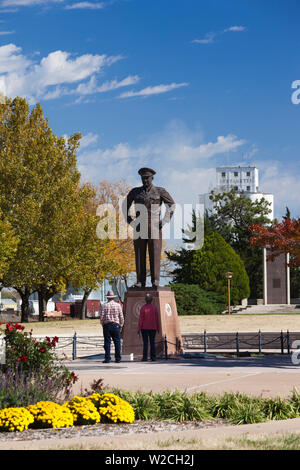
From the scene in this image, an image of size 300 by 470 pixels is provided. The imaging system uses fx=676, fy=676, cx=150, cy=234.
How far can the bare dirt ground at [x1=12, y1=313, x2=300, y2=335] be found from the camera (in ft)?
113

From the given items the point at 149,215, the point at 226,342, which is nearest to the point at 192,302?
the point at 226,342

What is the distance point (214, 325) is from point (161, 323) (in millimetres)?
17470

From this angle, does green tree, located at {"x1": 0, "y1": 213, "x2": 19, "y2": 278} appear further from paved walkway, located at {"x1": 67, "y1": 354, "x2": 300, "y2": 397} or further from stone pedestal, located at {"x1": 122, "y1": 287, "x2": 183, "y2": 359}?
stone pedestal, located at {"x1": 122, "y1": 287, "x2": 183, "y2": 359}

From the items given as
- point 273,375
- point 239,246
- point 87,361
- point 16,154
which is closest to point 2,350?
point 273,375

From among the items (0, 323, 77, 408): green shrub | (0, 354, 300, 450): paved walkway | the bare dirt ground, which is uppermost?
(0, 323, 77, 408): green shrub

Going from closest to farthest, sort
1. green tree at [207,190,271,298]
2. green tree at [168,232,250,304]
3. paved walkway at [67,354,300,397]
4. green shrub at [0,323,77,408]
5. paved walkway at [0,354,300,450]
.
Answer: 1. paved walkway at [0,354,300,450]
2. green shrub at [0,323,77,408]
3. paved walkway at [67,354,300,397]
4. green tree at [168,232,250,304]
5. green tree at [207,190,271,298]

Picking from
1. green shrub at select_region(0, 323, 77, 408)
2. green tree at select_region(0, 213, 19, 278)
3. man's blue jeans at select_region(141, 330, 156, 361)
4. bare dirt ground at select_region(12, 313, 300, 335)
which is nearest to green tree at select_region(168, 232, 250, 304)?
bare dirt ground at select_region(12, 313, 300, 335)

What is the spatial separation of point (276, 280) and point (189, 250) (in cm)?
1010

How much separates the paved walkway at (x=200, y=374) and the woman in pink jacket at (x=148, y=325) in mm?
491

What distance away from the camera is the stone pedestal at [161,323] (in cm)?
1906

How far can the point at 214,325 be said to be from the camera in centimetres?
3594

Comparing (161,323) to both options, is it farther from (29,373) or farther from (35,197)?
(35,197)

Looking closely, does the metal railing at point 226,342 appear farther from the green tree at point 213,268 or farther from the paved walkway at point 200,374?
the green tree at point 213,268

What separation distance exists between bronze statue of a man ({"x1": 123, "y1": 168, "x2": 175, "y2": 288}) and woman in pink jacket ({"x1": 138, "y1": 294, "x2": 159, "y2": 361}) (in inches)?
62.9
